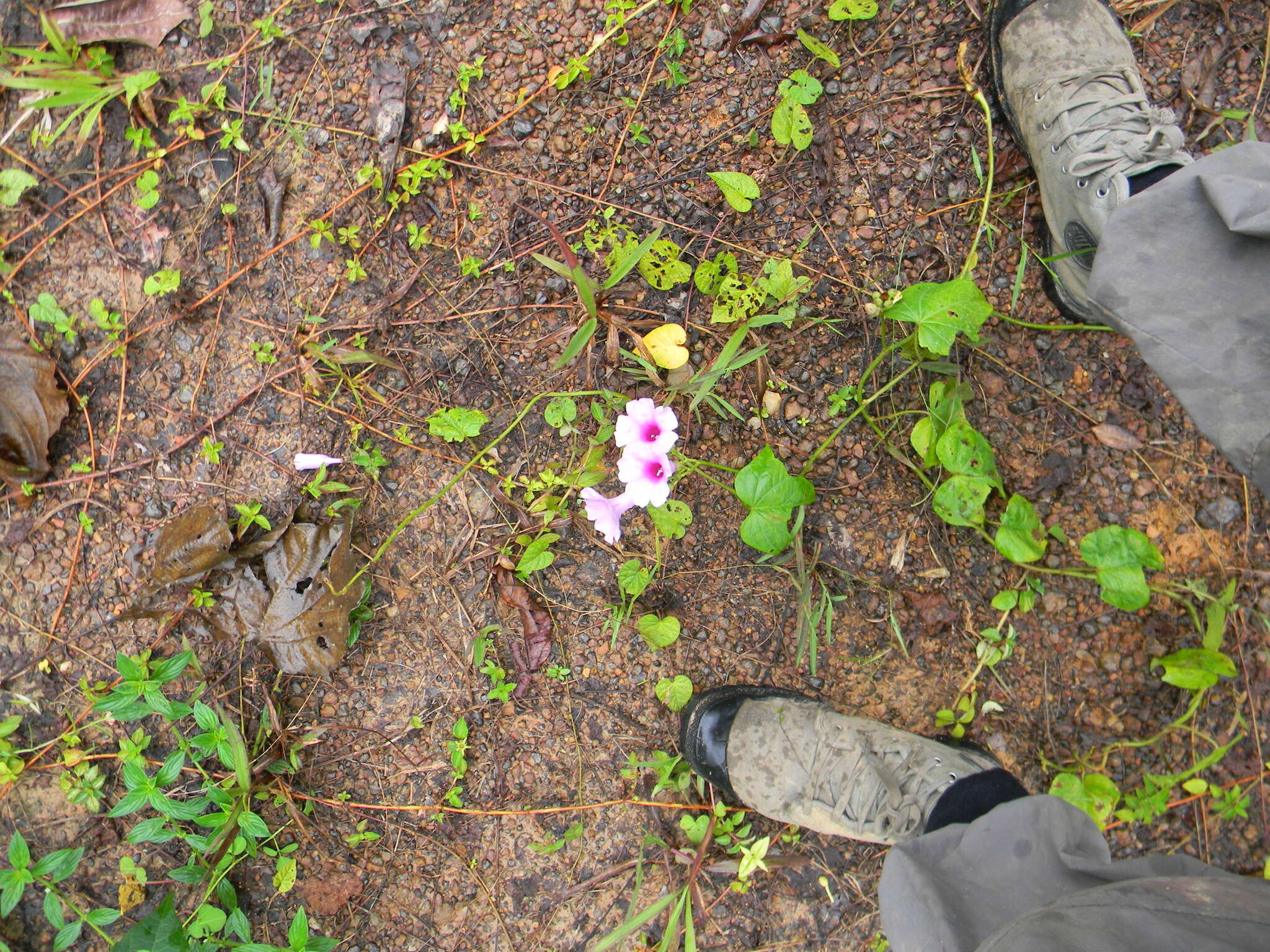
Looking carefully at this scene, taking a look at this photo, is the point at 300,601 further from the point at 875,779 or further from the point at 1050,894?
the point at 1050,894

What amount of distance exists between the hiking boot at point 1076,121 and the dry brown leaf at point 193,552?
8.60 ft

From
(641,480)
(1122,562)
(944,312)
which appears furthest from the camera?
(1122,562)

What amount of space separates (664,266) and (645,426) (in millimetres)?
610

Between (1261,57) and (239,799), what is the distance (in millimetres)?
3831

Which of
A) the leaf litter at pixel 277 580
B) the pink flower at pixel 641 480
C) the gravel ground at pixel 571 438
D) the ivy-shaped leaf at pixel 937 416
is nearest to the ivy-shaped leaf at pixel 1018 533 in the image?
the gravel ground at pixel 571 438

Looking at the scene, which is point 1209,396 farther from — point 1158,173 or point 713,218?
point 713,218

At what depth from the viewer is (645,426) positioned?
1.94 m

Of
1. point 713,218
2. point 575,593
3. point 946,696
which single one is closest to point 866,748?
point 946,696

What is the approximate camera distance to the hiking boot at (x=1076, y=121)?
83.7 inches

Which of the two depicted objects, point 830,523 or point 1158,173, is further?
point 830,523

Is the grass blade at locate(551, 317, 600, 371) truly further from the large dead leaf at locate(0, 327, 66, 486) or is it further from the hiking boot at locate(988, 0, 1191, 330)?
the large dead leaf at locate(0, 327, 66, 486)

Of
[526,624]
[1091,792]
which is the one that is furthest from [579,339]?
[1091,792]

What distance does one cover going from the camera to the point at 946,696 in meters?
2.35

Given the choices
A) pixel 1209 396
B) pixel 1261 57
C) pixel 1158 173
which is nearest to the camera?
pixel 1209 396
